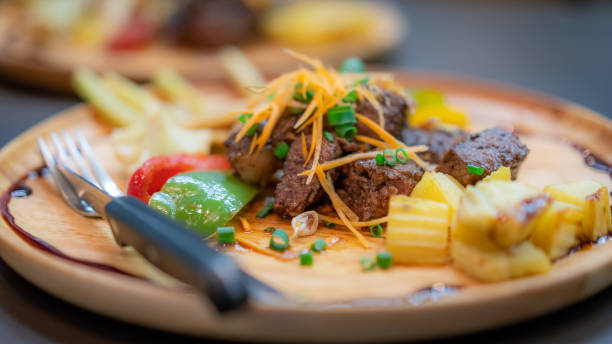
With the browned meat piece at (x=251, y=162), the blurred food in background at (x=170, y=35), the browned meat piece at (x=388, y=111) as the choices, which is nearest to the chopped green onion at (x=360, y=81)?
the browned meat piece at (x=388, y=111)

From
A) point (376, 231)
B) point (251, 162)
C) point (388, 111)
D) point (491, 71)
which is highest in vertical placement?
point (388, 111)

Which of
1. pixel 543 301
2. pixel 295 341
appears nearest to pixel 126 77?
pixel 295 341

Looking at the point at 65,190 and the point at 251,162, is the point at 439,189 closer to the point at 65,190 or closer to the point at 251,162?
the point at 251,162

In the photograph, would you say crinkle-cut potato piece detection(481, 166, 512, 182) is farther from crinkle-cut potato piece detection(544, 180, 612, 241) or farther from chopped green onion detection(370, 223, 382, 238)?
chopped green onion detection(370, 223, 382, 238)

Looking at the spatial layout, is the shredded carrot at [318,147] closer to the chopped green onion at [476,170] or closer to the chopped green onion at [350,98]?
the chopped green onion at [350,98]

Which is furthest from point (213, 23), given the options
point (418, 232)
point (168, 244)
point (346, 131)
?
point (168, 244)
